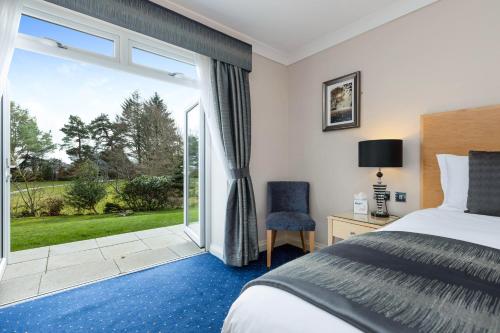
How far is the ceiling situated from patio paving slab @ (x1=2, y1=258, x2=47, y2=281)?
300 centimetres

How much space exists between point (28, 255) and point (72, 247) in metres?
0.45

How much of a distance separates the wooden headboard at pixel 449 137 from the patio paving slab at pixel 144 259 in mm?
2724

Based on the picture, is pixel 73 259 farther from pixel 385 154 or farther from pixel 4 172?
pixel 385 154

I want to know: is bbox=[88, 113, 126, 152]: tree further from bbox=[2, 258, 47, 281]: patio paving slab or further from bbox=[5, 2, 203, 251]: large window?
bbox=[2, 258, 47, 281]: patio paving slab

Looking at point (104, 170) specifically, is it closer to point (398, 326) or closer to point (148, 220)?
point (148, 220)

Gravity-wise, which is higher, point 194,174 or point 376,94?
point 376,94

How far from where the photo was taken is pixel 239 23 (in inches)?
104

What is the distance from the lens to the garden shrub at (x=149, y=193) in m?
5.38

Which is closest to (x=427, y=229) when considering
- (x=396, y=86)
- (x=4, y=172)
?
(x=396, y=86)

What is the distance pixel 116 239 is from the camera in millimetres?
3750

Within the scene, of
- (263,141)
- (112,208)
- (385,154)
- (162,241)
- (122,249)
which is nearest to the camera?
(385,154)

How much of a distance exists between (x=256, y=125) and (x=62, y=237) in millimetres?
3643

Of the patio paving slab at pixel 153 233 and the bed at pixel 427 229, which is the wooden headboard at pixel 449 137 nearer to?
the bed at pixel 427 229

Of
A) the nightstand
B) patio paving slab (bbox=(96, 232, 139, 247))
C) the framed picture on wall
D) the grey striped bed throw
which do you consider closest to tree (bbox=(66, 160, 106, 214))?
patio paving slab (bbox=(96, 232, 139, 247))
